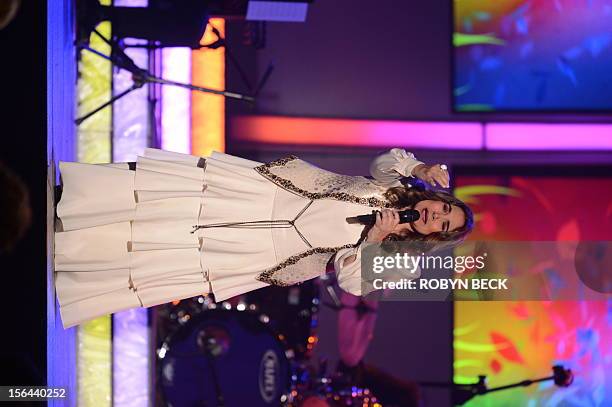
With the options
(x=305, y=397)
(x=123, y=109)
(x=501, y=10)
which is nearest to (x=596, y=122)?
(x=501, y=10)

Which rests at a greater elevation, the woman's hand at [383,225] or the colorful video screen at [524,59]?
the colorful video screen at [524,59]

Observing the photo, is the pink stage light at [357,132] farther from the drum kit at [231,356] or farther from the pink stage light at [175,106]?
the drum kit at [231,356]

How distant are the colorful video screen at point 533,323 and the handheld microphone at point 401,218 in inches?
113

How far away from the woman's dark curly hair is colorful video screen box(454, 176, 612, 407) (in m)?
2.74

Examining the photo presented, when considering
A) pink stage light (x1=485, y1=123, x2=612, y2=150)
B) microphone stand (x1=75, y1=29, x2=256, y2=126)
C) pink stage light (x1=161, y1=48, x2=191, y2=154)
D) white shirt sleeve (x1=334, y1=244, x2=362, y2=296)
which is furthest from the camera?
pink stage light (x1=485, y1=123, x2=612, y2=150)

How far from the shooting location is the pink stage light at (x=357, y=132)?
5.60m

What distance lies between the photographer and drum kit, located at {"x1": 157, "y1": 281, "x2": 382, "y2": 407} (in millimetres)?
4570

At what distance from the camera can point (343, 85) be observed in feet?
19.1

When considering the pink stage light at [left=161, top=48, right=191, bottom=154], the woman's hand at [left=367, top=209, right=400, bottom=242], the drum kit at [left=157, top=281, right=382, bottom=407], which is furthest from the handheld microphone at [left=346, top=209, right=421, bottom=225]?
the pink stage light at [left=161, top=48, right=191, bottom=154]

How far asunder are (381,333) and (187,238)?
2878 millimetres
